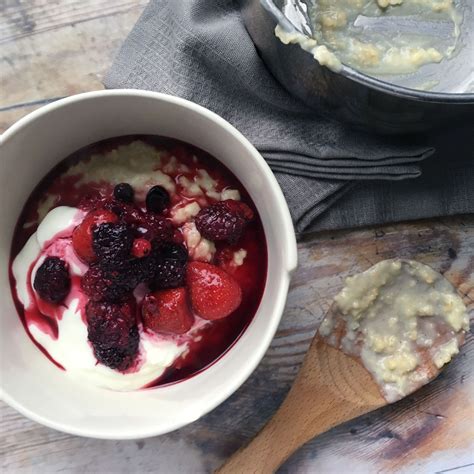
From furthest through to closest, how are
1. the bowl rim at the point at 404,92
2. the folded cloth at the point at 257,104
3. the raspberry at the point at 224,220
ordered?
the folded cloth at the point at 257,104
the raspberry at the point at 224,220
the bowl rim at the point at 404,92

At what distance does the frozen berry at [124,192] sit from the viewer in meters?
1.09

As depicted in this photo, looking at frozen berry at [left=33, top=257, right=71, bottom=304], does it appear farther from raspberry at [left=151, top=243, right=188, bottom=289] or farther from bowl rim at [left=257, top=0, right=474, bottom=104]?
bowl rim at [left=257, top=0, right=474, bottom=104]

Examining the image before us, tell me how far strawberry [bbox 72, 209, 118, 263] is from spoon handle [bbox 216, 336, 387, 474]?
1.38 feet

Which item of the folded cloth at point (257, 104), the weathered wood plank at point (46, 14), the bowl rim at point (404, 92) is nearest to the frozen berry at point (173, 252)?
the folded cloth at point (257, 104)

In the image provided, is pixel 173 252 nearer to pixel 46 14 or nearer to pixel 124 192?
pixel 124 192

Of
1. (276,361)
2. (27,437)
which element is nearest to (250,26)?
(276,361)

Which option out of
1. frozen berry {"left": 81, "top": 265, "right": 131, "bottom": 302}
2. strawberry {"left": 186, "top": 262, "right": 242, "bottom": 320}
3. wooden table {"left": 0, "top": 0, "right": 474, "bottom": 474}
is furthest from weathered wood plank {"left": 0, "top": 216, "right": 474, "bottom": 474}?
frozen berry {"left": 81, "top": 265, "right": 131, "bottom": 302}

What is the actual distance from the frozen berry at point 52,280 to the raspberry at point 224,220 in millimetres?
221

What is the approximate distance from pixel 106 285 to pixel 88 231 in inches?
3.4

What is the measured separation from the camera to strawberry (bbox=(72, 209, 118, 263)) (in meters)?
1.04

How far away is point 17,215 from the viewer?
3.65ft

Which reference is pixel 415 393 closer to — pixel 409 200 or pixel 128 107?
pixel 409 200

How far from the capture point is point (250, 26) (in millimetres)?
1144

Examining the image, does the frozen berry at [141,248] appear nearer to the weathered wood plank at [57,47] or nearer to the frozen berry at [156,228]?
the frozen berry at [156,228]
